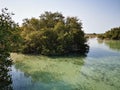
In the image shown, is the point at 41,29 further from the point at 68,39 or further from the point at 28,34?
the point at 68,39

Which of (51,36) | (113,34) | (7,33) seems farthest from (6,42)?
(113,34)

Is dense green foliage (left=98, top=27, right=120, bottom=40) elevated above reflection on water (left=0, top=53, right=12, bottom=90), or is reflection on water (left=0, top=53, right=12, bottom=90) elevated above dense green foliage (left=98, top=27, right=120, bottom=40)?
dense green foliage (left=98, top=27, right=120, bottom=40)

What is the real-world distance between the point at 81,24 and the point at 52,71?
18.7 metres

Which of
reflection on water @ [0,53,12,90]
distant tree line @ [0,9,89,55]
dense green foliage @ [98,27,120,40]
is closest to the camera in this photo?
reflection on water @ [0,53,12,90]

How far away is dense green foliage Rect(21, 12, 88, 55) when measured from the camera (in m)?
29.6

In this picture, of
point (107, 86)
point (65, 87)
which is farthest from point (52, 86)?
point (107, 86)

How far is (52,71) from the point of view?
58.6 ft

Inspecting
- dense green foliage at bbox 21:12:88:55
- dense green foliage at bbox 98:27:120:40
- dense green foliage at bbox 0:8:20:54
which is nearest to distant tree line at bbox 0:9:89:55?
dense green foliage at bbox 21:12:88:55

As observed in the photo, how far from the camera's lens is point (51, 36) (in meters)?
30.4

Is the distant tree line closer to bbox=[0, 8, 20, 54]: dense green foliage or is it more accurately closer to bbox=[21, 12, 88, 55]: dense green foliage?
bbox=[21, 12, 88, 55]: dense green foliage

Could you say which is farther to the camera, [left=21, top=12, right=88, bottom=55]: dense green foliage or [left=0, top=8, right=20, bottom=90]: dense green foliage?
[left=21, top=12, right=88, bottom=55]: dense green foliage

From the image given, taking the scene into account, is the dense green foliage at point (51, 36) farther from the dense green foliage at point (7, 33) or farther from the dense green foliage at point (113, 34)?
the dense green foliage at point (113, 34)

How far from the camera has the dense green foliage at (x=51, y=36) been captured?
2958 cm

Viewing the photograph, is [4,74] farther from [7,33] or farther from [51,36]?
[51,36]
